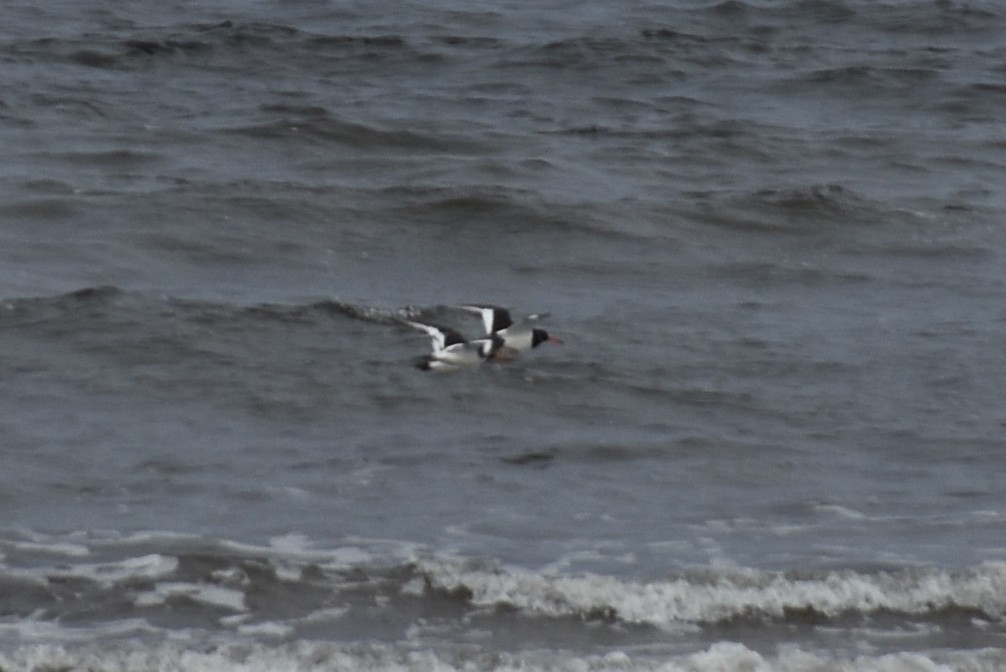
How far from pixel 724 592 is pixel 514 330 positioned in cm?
391

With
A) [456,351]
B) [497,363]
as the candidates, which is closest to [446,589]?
[456,351]

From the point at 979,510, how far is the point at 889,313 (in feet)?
12.8

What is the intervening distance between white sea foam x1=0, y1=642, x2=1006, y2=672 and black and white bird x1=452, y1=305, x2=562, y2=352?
4357 mm

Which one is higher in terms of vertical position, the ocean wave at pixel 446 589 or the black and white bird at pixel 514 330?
the ocean wave at pixel 446 589

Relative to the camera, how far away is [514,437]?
9828 millimetres

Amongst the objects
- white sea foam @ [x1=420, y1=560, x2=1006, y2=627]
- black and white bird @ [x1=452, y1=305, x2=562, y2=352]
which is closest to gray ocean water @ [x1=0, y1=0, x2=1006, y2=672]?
white sea foam @ [x1=420, y1=560, x2=1006, y2=627]

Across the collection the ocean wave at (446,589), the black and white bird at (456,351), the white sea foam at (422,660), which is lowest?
the black and white bird at (456,351)

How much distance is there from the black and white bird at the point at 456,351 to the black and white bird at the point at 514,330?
59 mm

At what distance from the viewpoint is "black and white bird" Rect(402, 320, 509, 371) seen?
36.2 feet

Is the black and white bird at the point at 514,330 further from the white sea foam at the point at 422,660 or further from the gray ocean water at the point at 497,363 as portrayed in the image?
the white sea foam at the point at 422,660

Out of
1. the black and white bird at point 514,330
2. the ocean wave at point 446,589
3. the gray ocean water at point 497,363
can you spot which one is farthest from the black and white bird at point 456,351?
Result: the ocean wave at point 446,589

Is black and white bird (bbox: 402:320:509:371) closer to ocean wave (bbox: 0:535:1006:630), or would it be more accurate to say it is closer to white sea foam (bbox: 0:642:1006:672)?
ocean wave (bbox: 0:535:1006:630)

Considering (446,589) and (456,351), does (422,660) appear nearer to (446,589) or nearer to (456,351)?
(446,589)

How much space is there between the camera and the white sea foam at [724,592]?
24.3ft
